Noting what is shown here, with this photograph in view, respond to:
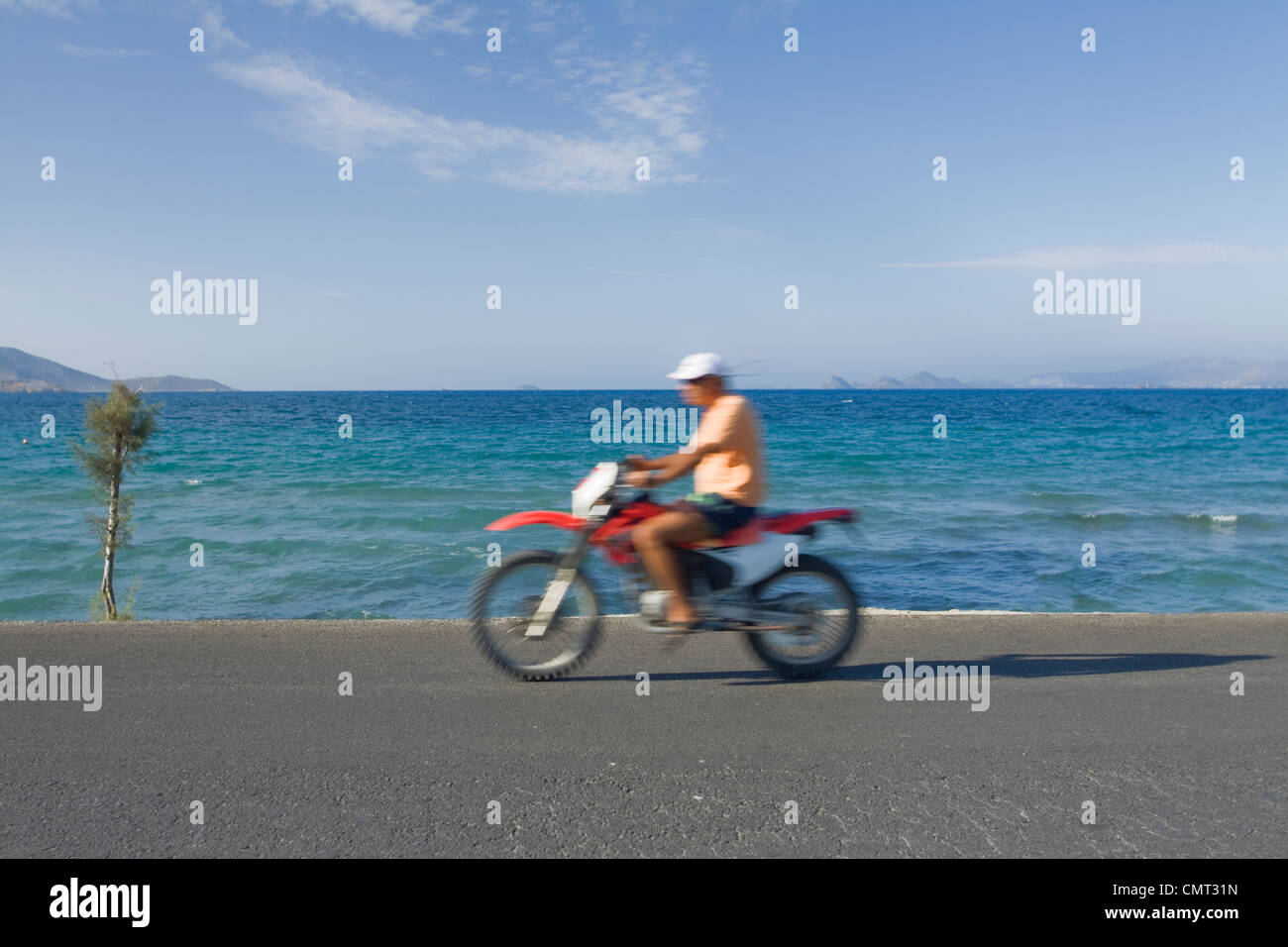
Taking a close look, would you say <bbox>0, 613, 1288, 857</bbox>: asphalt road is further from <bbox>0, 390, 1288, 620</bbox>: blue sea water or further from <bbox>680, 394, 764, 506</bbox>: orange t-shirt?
<bbox>0, 390, 1288, 620</bbox>: blue sea water

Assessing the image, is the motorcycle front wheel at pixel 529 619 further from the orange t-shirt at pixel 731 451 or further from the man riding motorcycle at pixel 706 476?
the orange t-shirt at pixel 731 451

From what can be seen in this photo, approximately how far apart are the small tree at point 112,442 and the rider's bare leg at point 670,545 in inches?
299

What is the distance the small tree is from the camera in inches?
408

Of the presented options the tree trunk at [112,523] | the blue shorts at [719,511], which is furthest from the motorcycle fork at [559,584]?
the tree trunk at [112,523]

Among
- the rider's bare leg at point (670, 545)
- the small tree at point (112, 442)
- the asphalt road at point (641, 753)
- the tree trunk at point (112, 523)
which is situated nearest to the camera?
the asphalt road at point (641, 753)

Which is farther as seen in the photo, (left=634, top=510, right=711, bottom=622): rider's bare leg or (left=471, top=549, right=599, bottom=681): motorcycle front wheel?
(left=471, top=549, right=599, bottom=681): motorcycle front wheel

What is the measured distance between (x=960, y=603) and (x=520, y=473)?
674 inches

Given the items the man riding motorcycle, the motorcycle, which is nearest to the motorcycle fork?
the motorcycle

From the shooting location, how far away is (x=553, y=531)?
19.0 m

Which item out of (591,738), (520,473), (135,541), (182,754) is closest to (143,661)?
(182,754)

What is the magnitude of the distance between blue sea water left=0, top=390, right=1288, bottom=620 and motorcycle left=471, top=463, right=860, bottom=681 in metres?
4.61

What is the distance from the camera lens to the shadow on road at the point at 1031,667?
5.75 meters

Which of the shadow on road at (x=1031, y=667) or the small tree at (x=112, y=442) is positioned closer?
the shadow on road at (x=1031, y=667)
